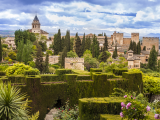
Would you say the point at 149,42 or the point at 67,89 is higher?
the point at 149,42

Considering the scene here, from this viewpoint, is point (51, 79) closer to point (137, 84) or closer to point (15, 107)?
point (137, 84)

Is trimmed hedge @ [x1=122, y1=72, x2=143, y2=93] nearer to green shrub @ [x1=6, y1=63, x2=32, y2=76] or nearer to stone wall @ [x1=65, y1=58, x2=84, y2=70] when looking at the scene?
green shrub @ [x1=6, y1=63, x2=32, y2=76]

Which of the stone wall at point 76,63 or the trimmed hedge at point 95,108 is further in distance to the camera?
the stone wall at point 76,63

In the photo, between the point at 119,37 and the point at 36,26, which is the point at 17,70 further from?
the point at 36,26

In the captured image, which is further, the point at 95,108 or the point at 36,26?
the point at 36,26

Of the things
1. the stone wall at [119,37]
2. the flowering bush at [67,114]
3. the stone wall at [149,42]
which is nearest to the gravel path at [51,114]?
the flowering bush at [67,114]

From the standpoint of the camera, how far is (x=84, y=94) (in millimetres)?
12055

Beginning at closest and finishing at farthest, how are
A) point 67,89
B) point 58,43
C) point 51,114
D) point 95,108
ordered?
point 95,108, point 67,89, point 51,114, point 58,43

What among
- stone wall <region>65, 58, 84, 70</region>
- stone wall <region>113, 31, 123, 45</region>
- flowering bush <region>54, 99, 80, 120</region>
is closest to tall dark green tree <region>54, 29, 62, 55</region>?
stone wall <region>65, 58, 84, 70</region>

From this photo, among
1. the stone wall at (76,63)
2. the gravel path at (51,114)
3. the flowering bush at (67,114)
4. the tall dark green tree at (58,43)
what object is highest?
the tall dark green tree at (58,43)

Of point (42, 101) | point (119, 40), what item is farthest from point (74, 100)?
point (119, 40)

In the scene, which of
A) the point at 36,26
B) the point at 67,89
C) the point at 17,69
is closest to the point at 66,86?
the point at 67,89

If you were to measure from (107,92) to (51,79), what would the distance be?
4.01 metres

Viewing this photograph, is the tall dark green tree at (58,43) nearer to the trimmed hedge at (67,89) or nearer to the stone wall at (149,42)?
the stone wall at (149,42)
